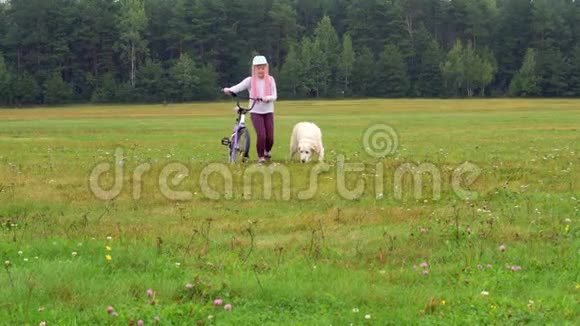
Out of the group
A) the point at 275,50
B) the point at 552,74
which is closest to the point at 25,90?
the point at 275,50

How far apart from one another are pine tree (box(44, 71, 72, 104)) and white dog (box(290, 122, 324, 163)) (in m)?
91.2

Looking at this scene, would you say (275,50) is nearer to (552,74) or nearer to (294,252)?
(552,74)

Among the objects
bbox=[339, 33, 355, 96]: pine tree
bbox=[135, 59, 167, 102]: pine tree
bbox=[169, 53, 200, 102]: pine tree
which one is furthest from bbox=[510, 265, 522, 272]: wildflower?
bbox=[339, 33, 355, 96]: pine tree

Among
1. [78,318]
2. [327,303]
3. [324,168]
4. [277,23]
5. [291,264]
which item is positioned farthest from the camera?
[277,23]

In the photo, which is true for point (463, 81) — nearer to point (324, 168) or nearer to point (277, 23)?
point (277, 23)

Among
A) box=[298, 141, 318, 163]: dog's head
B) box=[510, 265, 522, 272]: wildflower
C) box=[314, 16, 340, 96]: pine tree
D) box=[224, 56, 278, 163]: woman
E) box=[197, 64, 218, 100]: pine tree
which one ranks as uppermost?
box=[314, 16, 340, 96]: pine tree

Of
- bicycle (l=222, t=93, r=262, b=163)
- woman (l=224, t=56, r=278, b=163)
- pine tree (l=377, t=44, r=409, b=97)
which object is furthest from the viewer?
pine tree (l=377, t=44, r=409, b=97)

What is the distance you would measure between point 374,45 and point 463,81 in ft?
65.0

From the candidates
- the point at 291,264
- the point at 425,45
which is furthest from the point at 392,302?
the point at 425,45

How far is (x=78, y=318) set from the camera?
17.3 feet

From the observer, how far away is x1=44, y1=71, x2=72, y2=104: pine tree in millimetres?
100812

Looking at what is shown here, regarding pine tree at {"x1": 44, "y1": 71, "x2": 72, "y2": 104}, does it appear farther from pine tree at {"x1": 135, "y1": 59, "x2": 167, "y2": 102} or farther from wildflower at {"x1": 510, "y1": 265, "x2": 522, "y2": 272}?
wildflower at {"x1": 510, "y1": 265, "x2": 522, "y2": 272}

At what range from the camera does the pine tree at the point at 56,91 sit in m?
101

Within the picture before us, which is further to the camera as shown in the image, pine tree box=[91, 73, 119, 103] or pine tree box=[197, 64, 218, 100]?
pine tree box=[197, 64, 218, 100]
